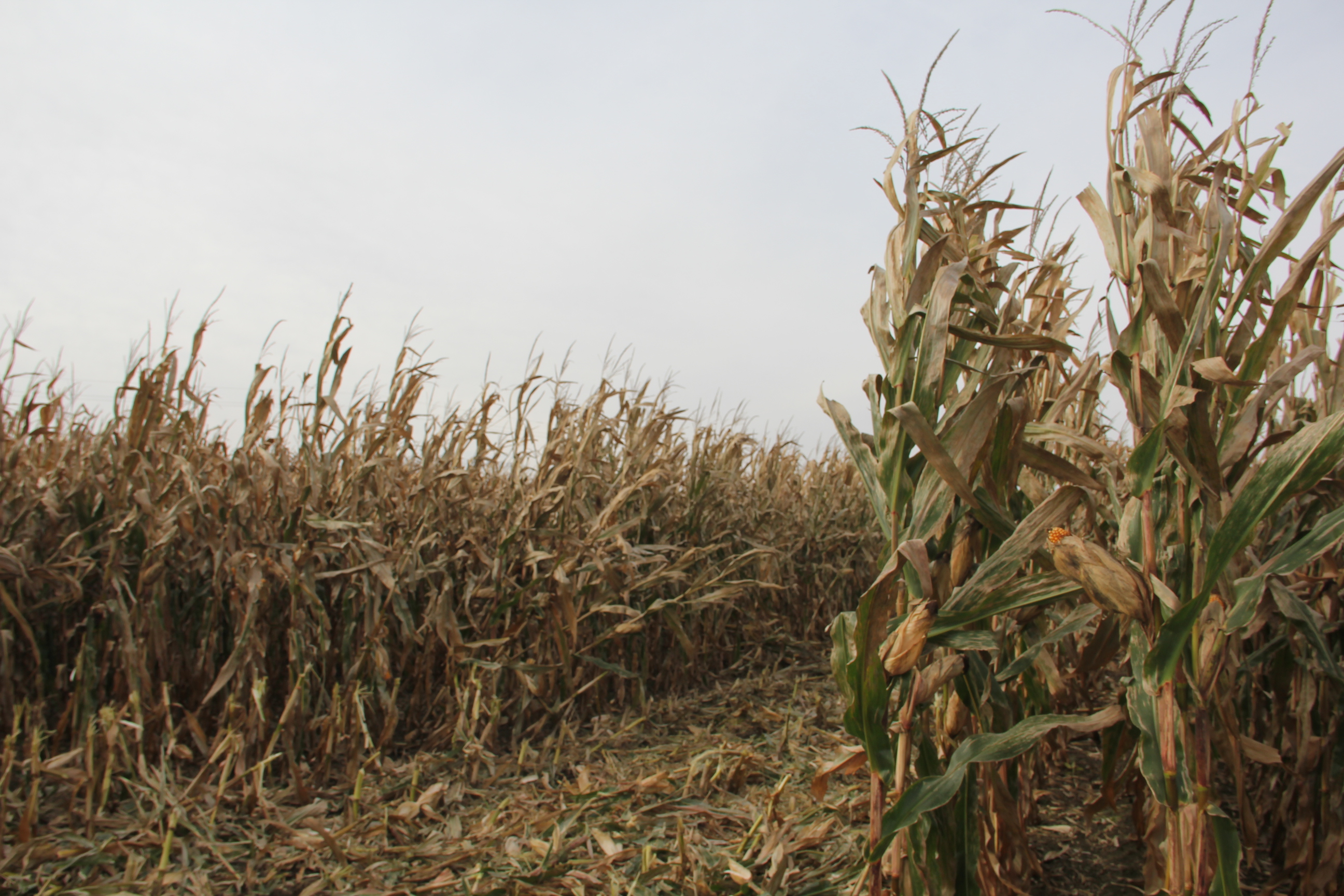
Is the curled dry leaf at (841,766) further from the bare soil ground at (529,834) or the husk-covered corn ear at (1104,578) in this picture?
the husk-covered corn ear at (1104,578)

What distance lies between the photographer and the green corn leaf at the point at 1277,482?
115 cm

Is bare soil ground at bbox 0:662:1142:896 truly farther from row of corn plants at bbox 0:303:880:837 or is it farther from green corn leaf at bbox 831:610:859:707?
green corn leaf at bbox 831:610:859:707

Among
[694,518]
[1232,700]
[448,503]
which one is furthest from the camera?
[694,518]

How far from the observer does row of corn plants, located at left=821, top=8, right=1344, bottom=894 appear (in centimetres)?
121

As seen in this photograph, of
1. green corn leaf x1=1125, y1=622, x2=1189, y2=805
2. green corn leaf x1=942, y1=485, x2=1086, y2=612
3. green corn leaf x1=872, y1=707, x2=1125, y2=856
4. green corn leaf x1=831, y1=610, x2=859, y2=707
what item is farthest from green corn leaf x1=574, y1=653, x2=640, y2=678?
green corn leaf x1=1125, y1=622, x2=1189, y2=805

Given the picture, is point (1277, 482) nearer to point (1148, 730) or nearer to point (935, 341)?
point (1148, 730)

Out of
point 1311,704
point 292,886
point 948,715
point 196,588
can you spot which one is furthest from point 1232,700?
point 196,588

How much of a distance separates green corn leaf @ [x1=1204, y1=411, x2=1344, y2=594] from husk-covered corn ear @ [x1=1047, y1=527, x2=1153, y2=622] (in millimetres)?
94

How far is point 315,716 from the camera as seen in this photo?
2.49 meters

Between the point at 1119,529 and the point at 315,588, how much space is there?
2.30 m

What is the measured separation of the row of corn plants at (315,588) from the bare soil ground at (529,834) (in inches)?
3.7

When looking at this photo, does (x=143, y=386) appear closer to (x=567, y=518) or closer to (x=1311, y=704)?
(x=567, y=518)

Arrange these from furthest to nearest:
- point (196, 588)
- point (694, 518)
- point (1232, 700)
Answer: point (694, 518), point (196, 588), point (1232, 700)

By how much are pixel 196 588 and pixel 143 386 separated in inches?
26.5
